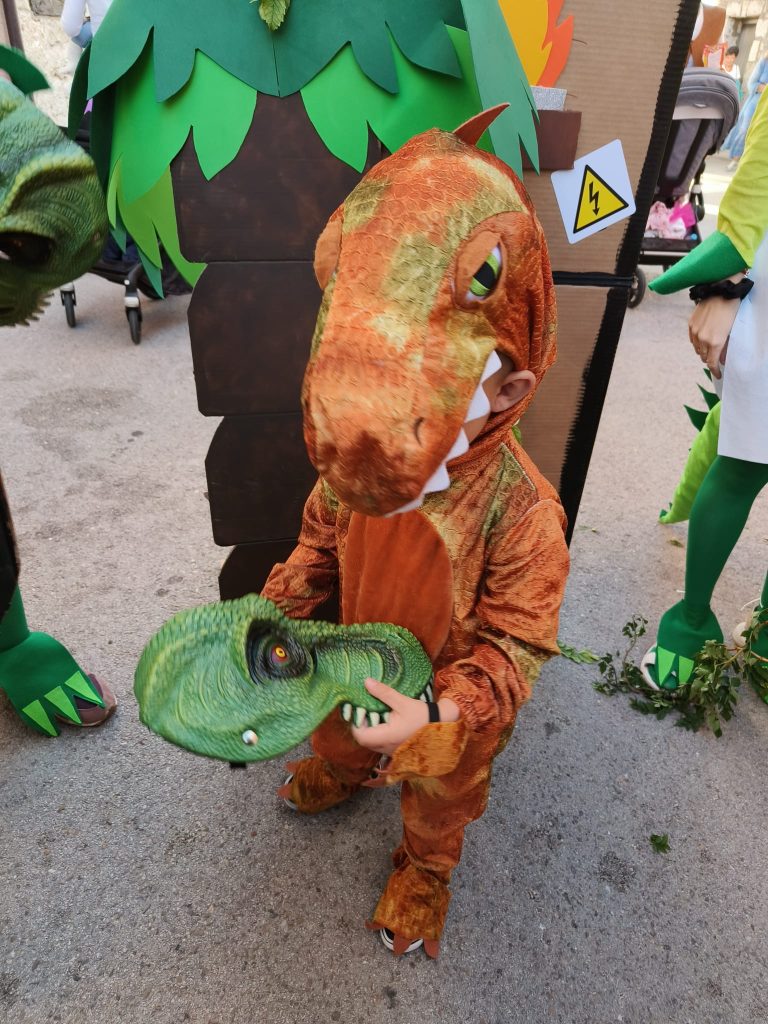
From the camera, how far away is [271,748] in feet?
2.35

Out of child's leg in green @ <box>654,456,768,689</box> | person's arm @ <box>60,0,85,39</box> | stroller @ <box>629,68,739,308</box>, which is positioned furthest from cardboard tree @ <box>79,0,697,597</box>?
person's arm @ <box>60,0,85,39</box>

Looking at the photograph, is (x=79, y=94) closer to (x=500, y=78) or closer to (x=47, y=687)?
(x=500, y=78)

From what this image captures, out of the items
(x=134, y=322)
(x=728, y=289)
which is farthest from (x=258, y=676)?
(x=134, y=322)

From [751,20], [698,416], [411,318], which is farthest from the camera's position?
[751,20]

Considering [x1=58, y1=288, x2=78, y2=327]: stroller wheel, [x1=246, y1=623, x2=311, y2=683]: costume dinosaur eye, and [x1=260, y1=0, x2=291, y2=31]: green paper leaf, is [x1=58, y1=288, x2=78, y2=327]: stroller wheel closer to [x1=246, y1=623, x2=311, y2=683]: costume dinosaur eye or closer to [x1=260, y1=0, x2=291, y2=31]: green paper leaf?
[x1=260, y1=0, x2=291, y2=31]: green paper leaf

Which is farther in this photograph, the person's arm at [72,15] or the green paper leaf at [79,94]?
the person's arm at [72,15]

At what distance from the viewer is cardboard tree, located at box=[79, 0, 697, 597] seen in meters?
0.87

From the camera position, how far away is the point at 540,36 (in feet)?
3.41

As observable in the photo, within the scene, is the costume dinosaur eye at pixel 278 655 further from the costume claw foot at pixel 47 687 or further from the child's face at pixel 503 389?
the costume claw foot at pixel 47 687

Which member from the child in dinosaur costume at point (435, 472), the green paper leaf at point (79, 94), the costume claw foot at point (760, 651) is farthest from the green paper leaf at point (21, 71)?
the costume claw foot at point (760, 651)

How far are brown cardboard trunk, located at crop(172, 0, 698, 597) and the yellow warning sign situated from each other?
0.10 ft

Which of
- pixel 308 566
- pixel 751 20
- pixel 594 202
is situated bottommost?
pixel 308 566

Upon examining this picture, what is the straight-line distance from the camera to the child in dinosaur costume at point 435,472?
2.00 ft

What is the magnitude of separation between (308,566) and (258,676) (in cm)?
28
